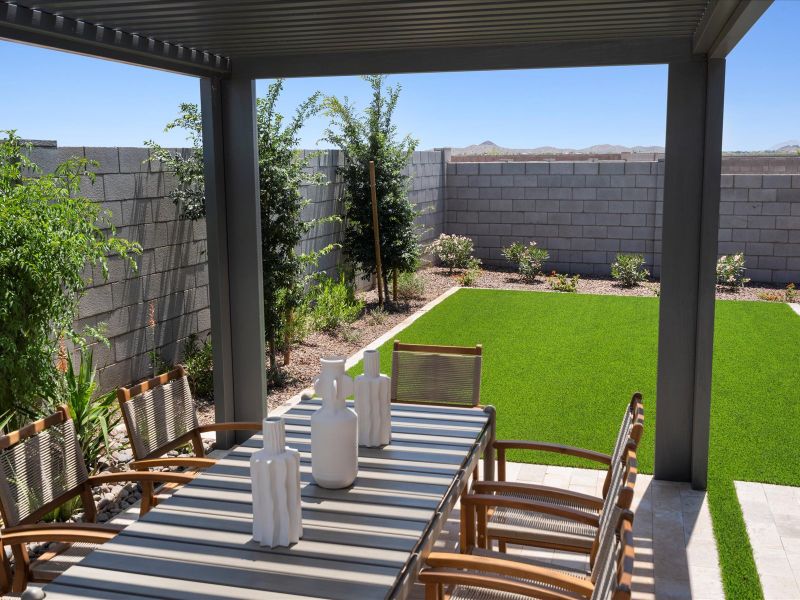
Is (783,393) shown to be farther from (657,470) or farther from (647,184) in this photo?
(647,184)

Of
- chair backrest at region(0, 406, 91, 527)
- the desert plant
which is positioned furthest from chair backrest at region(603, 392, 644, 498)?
the desert plant

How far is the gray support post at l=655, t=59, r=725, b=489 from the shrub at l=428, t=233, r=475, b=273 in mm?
8414

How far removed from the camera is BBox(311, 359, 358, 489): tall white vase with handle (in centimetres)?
271

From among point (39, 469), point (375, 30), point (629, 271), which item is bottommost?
point (629, 271)

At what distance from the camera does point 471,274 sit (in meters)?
12.4

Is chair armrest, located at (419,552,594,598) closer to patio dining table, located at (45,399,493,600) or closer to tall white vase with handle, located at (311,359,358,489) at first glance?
patio dining table, located at (45,399,493,600)

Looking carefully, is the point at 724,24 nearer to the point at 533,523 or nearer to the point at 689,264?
the point at 689,264

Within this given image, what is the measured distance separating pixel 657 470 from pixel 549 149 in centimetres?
5271

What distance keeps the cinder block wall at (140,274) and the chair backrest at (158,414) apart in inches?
72.8

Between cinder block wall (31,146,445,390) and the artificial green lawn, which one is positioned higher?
cinder block wall (31,146,445,390)

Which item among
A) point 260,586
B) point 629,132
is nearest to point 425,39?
point 260,586

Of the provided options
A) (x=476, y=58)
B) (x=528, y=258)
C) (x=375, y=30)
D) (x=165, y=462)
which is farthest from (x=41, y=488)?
(x=528, y=258)

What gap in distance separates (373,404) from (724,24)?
2.20 m

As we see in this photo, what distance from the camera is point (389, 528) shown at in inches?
98.3
